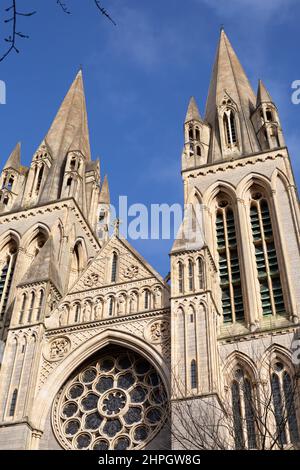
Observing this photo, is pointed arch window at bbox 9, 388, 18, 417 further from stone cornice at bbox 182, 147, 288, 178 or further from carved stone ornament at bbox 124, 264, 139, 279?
stone cornice at bbox 182, 147, 288, 178

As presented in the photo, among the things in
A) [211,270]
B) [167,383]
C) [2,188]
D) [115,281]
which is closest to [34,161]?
[2,188]

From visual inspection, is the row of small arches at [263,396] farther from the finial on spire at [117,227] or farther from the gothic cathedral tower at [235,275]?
the finial on spire at [117,227]

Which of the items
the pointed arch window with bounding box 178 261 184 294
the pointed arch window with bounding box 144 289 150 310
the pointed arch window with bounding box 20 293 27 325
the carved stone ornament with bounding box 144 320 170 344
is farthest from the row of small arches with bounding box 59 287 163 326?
the pointed arch window with bounding box 20 293 27 325

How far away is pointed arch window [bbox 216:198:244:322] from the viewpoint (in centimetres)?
2031

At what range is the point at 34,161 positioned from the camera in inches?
1201

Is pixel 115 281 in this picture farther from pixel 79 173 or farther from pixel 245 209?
pixel 79 173

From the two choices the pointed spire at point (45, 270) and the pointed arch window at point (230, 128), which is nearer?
the pointed spire at point (45, 270)

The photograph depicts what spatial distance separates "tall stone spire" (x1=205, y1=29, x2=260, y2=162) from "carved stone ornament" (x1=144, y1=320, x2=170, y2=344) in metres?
9.34

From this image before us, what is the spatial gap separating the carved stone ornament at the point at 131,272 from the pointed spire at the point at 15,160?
39.5 feet

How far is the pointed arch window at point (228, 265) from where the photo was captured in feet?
66.6

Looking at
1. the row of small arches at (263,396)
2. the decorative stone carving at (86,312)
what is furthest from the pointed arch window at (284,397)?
the decorative stone carving at (86,312)

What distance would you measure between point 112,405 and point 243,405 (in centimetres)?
377

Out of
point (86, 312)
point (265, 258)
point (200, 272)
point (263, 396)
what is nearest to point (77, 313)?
point (86, 312)

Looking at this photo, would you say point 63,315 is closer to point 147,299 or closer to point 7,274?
point 147,299
